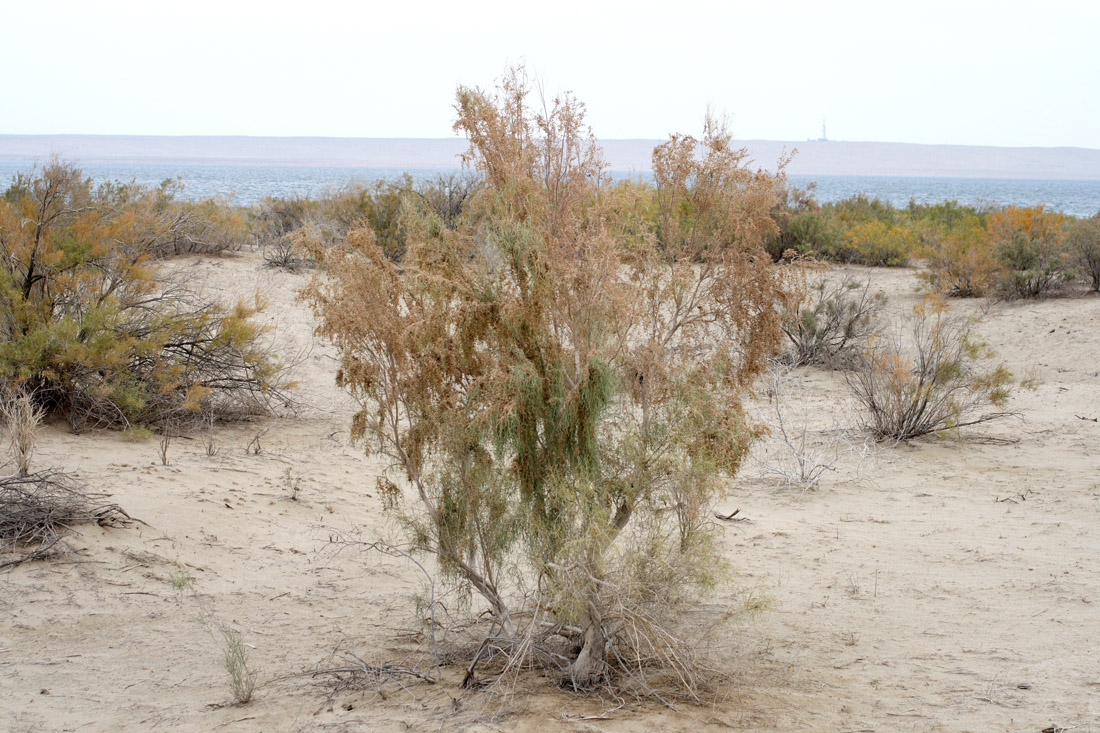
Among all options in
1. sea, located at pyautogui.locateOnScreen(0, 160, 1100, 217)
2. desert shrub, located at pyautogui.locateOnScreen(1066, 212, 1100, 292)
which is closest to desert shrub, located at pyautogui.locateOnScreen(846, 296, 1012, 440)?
sea, located at pyautogui.locateOnScreen(0, 160, 1100, 217)

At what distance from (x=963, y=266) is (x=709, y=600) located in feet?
49.5

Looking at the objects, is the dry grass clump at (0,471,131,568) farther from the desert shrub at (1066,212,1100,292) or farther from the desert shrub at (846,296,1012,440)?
the desert shrub at (1066,212,1100,292)

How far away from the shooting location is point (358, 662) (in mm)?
4805

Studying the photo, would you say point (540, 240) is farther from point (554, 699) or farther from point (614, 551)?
point (554, 699)

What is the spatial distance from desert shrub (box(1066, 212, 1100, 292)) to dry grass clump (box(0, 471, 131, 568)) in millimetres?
17740

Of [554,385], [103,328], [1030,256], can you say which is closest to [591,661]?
[554,385]

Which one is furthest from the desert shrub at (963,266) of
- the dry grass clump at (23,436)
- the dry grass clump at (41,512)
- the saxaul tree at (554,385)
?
the dry grass clump at (23,436)

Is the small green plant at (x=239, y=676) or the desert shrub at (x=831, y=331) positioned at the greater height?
the desert shrub at (x=831, y=331)

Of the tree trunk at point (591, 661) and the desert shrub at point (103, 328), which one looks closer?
the tree trunk at point (591, 661)

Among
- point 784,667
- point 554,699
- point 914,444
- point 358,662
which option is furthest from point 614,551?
point 914,444

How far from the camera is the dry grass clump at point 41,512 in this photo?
598cm

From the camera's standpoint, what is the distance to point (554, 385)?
15.2 feet

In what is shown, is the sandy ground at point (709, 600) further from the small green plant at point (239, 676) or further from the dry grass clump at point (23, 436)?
the dry grass clump at point (23, 436)

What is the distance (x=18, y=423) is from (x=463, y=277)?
4.43 metres
